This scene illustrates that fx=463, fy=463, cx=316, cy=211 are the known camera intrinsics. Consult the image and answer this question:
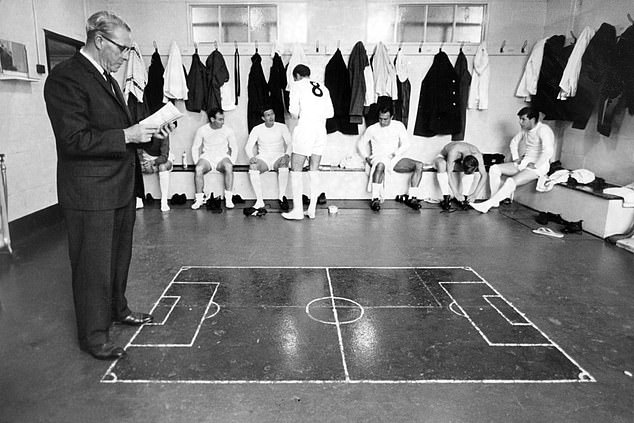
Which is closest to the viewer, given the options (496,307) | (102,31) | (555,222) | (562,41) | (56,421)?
(56,421)

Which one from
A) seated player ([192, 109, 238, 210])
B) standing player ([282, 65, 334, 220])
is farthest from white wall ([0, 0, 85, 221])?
standing player ([282, 65, 334, 220])

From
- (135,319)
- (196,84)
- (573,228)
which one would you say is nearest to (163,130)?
(135,319)

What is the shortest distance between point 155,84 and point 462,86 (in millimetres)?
4576

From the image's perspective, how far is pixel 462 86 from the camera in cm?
700

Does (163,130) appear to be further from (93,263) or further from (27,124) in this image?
(27,124)

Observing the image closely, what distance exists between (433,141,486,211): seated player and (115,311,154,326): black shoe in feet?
14.7

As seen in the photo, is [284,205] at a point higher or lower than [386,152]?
lower

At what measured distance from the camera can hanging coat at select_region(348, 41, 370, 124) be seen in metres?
6.68

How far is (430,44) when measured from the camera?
6945mm

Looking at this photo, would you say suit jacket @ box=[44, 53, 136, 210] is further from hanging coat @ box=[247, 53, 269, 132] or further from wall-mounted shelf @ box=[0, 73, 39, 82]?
hanging coat @ box=[247, 53, 269, 132]

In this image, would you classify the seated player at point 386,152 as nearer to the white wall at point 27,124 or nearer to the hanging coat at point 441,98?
the hanging coat at point 441,98

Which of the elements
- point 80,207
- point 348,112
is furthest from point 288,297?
point 348,112

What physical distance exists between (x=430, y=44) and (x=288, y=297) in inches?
206

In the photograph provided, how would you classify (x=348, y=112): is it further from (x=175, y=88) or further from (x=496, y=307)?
(x=496, y=307)
